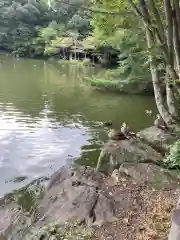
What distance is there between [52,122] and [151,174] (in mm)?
7533

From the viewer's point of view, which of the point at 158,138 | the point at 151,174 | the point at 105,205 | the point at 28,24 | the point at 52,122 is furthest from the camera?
the point at 28,24

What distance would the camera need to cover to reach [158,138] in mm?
10578

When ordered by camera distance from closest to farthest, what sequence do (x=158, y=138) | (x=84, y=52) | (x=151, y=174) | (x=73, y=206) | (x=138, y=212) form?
(x=138, y=212) < (x=73, y=206) < (x=151, y=174) < (x=158, y=138) < (x=84, y=52)

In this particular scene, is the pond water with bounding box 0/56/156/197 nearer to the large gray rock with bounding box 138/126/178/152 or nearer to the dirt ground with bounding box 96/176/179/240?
the large gray rock with bounding box 138/126/178/152

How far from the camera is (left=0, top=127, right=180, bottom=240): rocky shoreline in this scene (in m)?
5.36

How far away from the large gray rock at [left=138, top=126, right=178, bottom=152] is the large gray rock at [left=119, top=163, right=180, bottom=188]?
93.4 inches

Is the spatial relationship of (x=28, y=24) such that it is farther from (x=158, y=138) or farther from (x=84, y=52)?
(x=158, y=138)

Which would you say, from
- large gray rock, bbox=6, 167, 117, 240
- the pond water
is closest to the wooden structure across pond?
the pond water

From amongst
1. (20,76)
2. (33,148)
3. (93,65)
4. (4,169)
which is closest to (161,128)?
(33,148)

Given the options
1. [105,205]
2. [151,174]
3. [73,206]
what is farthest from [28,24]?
[105,205]

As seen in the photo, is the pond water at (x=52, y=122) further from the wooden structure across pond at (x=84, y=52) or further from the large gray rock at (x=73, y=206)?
the wooden structure across pond at (x=84, y=52)

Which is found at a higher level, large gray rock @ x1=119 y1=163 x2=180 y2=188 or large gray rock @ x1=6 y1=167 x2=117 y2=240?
large gray rock @ x1=119 y1=163 x2=180 y2=188

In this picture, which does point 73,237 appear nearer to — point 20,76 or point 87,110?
point 87,110

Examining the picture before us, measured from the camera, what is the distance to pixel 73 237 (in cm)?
532
